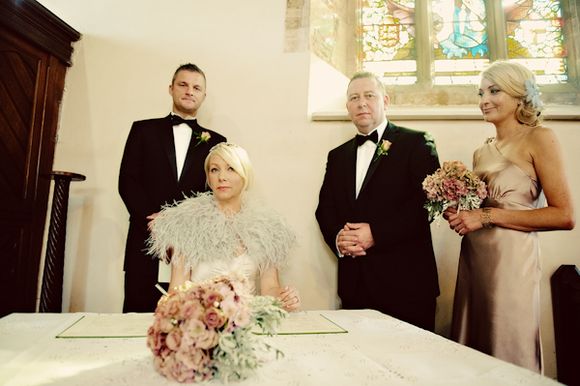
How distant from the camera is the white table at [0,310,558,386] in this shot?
1.04 metres

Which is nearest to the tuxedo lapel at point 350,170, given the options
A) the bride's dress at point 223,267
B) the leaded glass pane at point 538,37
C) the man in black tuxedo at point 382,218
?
the man in black tuxedo at point 382,218

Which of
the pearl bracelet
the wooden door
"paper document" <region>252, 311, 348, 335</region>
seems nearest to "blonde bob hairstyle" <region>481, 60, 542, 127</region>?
the pearl bracelet

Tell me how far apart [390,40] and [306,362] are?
4215 millimetres

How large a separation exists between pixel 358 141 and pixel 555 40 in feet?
10.2

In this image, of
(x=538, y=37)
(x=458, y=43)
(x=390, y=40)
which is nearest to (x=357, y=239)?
(x=390, y=40)

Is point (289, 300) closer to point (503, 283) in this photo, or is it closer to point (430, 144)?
point (503, 283)

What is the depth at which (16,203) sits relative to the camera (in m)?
3.26

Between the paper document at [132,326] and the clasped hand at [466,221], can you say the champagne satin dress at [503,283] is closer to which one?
the clasped hand at [466,221]

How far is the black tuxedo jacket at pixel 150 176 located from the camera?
9.17ft

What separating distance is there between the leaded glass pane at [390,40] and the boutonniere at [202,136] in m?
2.34

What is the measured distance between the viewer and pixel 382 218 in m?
2.54

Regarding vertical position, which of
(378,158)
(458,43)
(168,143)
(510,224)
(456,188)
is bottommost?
(510,224)

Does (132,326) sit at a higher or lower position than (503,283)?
lower

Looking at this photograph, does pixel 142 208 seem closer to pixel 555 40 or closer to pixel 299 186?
pixel 299 186
